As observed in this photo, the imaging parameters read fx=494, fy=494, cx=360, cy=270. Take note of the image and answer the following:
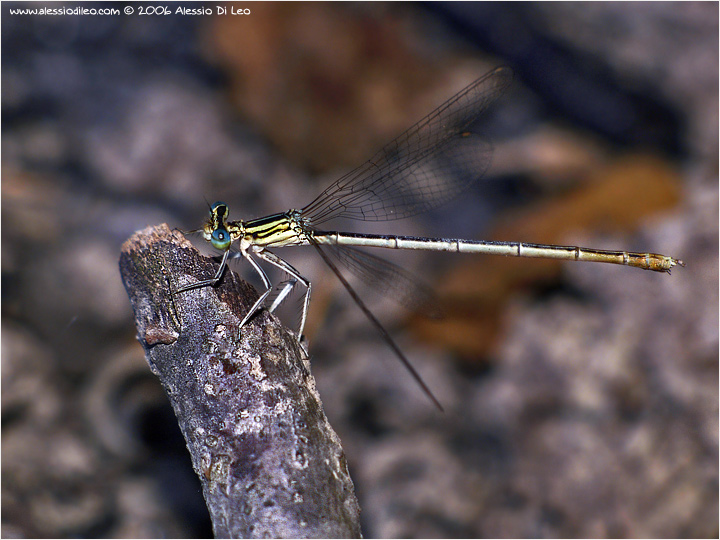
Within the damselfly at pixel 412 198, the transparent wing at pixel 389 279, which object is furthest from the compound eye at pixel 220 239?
the transparent wing at pixel 389 279

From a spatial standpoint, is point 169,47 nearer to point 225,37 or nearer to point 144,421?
point 225,37

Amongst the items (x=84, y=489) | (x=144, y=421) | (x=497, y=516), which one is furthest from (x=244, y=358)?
(x=497, y=516)

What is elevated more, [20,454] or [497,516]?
[20,454]

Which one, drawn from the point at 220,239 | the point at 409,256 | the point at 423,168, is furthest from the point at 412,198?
the point at 220,239

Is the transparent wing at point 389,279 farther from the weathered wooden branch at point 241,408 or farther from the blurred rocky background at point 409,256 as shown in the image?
the weathered wooden branch at point 241,408

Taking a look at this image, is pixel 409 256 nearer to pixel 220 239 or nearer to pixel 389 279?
pixel 389 279

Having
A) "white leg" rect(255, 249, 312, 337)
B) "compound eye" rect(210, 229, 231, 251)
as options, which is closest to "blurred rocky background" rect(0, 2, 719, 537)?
"white leg" rect(255, 249, 312, 337)

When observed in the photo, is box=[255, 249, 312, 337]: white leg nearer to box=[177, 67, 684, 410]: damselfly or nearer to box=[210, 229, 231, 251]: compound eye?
box=[177, 67, 684, 410]: damselfly
